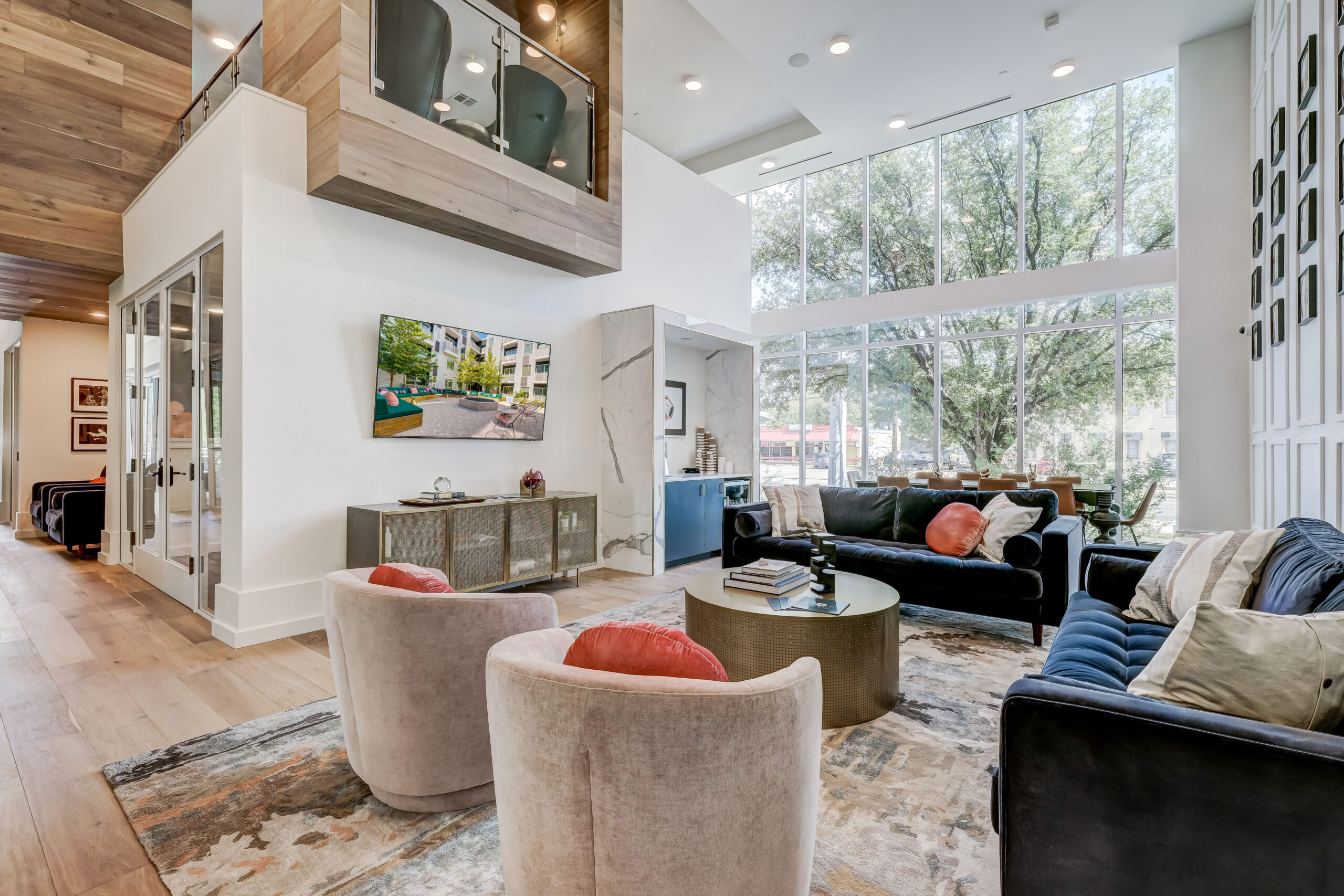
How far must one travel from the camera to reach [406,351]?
14.0 feet

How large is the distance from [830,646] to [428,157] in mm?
3624

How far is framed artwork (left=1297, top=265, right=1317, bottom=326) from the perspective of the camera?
130 inches

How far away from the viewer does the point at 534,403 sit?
5188mm

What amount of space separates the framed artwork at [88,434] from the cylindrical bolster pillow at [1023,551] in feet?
32.7

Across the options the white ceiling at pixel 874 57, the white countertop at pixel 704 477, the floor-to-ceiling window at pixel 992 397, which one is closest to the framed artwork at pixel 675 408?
the white countertop at pixel 704 477

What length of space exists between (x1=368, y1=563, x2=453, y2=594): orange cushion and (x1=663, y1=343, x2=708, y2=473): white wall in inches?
196

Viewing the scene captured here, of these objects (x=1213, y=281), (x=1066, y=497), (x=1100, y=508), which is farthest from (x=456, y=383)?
(x=1213, y=281)

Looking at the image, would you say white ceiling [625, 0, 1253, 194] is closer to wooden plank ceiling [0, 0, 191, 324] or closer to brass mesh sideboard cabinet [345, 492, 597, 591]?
wooden plank ceiling [0, 0, 191, 324]

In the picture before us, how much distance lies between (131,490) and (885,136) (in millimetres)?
8828

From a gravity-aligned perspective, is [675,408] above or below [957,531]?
above

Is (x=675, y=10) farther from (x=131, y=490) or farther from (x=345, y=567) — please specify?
(x=131, y=490)

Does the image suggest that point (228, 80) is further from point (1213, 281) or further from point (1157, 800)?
point (1213, 281)

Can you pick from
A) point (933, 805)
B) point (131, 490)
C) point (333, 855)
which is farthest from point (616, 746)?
point (131, 490)

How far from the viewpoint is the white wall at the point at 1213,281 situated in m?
6.10
